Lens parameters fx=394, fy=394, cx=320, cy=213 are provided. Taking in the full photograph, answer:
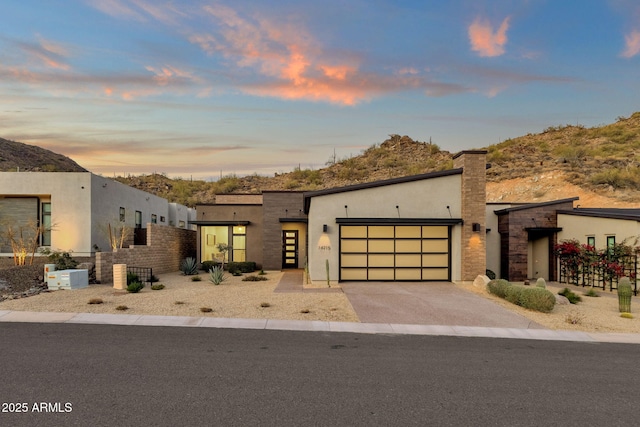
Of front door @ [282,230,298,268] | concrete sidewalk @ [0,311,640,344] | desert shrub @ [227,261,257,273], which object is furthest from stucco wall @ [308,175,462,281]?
front door @ [282,230,298,268]

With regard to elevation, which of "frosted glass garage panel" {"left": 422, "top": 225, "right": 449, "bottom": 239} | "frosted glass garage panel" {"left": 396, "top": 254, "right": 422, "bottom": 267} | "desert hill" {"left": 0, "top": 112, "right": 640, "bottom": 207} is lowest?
"frosted glass garage panel" {"left": 396, "top": 254, "right": 422, "bottom": 267}

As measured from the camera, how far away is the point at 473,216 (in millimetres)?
18781

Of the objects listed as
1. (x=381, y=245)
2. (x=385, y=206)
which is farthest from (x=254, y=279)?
(x=385, y=206)

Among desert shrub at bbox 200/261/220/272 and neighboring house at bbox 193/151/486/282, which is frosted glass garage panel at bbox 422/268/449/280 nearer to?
neighboring house at bbox 193/151/486/282

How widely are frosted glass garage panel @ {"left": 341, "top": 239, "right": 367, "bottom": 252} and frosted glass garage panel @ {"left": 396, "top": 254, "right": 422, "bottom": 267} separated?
1743 millimetres

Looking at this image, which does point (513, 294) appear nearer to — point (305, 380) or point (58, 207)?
point (305, 380)

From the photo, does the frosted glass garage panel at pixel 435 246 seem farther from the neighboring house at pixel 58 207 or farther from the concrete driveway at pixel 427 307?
the neighboring house at pixel 58 207

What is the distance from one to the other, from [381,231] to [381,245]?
681 millimetres

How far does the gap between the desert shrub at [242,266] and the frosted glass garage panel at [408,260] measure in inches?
407

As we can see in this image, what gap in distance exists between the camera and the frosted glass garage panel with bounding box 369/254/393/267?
63.0 ft

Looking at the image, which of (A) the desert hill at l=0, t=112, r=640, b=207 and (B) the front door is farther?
(A) the desert hill at l=0, t=112, r=640, b=207

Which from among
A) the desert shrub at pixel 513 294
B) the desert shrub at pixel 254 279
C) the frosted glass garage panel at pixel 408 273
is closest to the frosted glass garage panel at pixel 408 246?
the frosted glass garage panel at pixel 408 273

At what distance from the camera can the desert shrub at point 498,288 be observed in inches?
599

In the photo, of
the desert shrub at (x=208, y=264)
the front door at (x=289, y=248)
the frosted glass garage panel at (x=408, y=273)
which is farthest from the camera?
the front door at (x=289, y=248)
